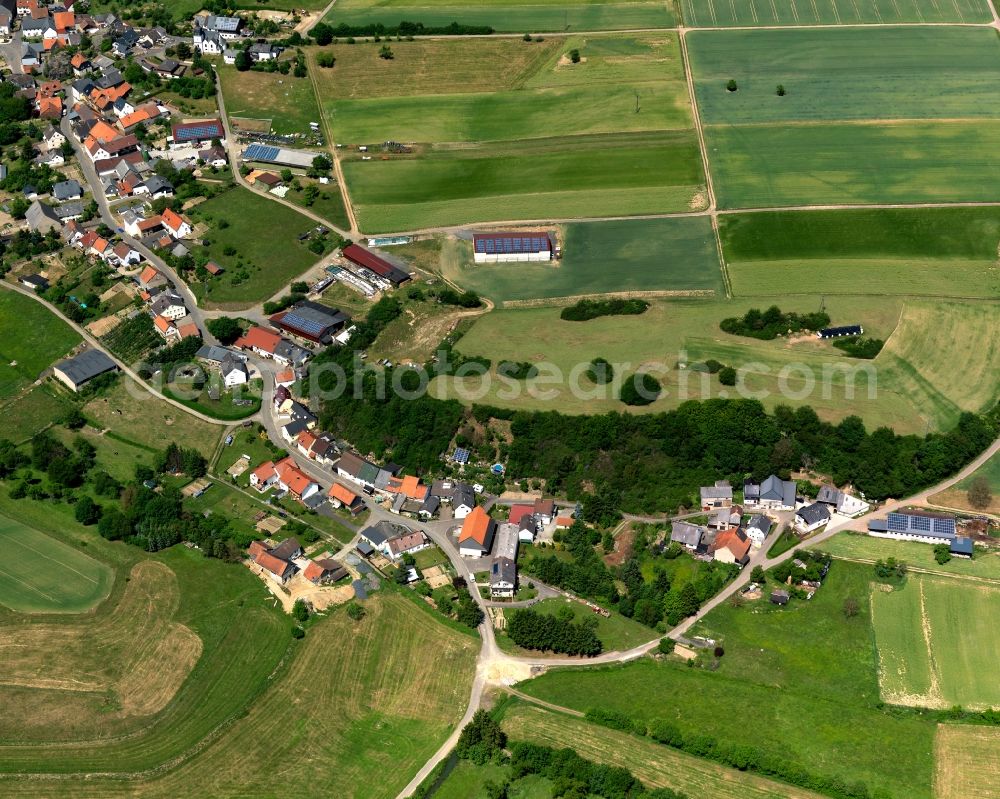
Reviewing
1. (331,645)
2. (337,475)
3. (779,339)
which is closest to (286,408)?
(337,475)

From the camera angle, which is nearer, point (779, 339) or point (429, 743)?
point (429, 743)

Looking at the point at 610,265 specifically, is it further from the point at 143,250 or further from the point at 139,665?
the point at 139,665

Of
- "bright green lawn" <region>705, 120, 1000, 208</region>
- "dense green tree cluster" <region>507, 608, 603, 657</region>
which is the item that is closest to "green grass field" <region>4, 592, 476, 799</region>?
"dense green tree cluster" <region>507, 608, 603, 657</region>

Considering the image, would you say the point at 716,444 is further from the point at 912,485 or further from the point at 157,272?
the point at 157,272

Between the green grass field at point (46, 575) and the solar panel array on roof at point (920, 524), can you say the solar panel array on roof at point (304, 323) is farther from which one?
the solar panel array on roof at point (920, 524)

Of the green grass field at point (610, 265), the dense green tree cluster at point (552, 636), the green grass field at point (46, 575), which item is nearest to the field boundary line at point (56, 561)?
the green grass field at point (46, 575)

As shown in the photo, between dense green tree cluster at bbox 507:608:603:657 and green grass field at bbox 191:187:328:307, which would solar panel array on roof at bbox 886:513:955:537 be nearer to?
dense green tree cluster at bbox 507:608:603:657
